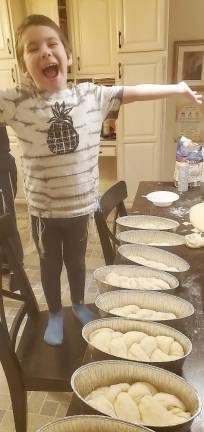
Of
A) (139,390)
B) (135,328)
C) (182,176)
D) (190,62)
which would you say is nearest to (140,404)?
(139,390)

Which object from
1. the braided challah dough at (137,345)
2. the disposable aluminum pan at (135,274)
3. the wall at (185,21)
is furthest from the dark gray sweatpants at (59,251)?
the wall at (185,21)

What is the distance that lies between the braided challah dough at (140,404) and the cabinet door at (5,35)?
115 inches

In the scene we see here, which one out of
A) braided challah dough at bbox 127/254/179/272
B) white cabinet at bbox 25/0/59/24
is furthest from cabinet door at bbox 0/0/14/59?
braided challah dough at bbox 127/254/179/272

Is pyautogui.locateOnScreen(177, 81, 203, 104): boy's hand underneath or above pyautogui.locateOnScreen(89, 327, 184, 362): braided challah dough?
above

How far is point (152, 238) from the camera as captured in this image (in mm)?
1099

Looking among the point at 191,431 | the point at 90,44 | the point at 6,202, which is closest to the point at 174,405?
the point at 191,431

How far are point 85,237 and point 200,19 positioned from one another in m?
2.45

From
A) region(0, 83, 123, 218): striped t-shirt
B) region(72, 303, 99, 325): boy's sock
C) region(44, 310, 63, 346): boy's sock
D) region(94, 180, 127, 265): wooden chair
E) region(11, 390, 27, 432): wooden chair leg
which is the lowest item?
region(11, 390, 27, 432): wooden chair leg

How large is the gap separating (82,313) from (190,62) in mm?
2498

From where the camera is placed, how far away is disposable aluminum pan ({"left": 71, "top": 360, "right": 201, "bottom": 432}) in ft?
1.83

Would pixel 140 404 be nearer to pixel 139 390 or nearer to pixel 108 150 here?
pixel 139 390

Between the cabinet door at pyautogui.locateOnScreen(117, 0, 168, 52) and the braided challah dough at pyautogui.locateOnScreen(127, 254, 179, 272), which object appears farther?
the cabinet door at pyautogui.locateOnScreen(117, 0, 168, 52)

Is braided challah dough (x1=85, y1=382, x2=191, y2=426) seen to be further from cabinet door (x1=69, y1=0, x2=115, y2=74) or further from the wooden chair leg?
cabinet door (x1=69, y1=0, x2=115, y2=74)

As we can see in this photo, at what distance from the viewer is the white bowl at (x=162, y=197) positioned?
1487 mm
